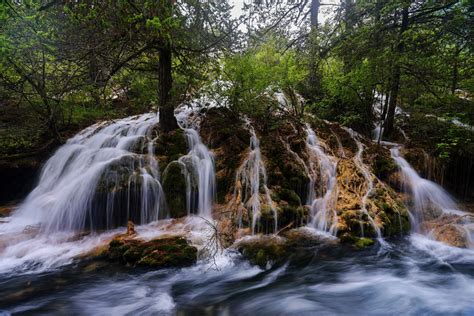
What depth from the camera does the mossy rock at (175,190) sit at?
6.21m

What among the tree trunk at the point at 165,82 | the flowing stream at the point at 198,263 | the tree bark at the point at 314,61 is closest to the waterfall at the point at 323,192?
the flowing stream at the point at 198,263

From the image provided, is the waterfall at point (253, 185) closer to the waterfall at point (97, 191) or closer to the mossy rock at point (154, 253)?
the mossy rock at point (154, 253)

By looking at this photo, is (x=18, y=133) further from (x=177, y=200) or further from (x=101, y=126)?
(x=177, y=200)

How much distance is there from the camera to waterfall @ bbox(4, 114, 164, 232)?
233 inches

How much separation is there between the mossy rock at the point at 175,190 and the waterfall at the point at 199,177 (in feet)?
0.36

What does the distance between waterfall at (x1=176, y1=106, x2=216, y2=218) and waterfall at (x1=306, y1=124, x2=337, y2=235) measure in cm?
222

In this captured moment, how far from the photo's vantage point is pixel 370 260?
487 cm

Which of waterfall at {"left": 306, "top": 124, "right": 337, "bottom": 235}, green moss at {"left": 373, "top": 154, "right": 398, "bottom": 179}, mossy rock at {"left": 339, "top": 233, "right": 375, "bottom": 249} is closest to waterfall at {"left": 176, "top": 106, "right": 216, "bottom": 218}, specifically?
waterfall at {"left": 306, "top": 124, "right": 337, "bottom": 235}

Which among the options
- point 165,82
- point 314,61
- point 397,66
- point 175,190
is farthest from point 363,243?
point 314,61

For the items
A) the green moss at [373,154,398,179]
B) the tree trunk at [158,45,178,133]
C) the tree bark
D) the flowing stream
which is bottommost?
the flowing stream

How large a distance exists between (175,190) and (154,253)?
6.36 feet

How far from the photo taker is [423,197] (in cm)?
677

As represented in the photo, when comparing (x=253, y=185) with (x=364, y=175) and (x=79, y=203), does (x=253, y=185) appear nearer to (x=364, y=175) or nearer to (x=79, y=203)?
(x=364, y=175)

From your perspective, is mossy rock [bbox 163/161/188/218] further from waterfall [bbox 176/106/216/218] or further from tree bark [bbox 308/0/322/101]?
tree bark [bbox 308/0/322/101]
